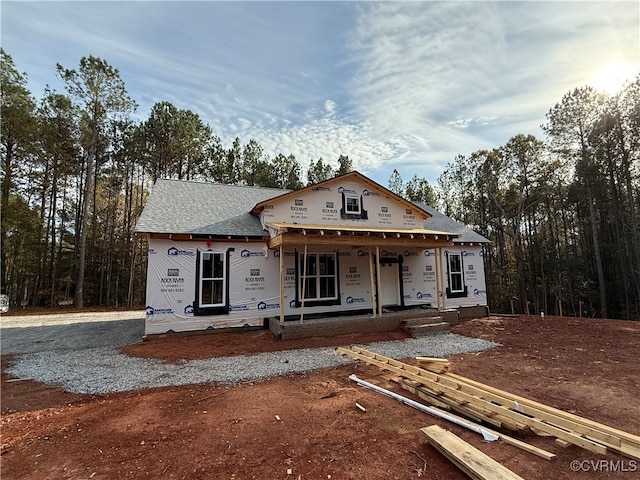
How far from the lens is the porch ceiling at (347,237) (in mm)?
9219

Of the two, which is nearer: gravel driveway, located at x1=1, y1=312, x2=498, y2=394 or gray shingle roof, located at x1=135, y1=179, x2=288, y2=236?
gravel driveway, located at x1=1, y1=312, x2=498, y2=394

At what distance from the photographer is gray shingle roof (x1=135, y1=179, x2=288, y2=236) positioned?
32.1 ft

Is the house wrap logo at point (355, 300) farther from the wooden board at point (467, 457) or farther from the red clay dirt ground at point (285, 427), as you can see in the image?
the wooden board at point (467, 457)

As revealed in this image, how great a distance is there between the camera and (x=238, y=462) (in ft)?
10.0

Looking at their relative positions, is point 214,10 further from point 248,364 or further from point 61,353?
point 61,353

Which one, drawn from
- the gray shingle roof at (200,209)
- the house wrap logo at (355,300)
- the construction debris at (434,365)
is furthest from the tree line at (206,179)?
the construction debris at (434,365)

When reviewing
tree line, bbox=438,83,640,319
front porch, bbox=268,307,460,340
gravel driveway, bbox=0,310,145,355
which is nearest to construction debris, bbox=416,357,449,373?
front porch, bbox=268,307,460,340

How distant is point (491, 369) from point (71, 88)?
84.7 feet

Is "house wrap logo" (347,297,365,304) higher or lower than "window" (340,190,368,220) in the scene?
lower

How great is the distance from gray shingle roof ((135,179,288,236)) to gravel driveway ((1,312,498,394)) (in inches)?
142

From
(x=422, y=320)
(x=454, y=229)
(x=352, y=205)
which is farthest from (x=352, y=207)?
(x=454, y=229)

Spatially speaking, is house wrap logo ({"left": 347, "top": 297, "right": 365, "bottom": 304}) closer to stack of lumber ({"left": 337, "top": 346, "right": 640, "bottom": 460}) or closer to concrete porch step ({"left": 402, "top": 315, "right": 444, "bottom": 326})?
concrete porch step ({"left": 402, "top": 315, "right": 444, "bottom": 326})

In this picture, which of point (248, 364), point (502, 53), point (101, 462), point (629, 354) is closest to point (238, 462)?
point (101, 462)

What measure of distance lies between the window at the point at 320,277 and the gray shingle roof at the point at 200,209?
224 centimetres
